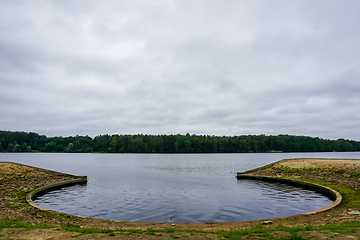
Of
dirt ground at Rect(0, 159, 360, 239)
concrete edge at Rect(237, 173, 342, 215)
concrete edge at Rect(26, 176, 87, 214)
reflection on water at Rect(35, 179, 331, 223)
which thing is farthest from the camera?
concrete edge at Rect(26, 176, 87, 214)

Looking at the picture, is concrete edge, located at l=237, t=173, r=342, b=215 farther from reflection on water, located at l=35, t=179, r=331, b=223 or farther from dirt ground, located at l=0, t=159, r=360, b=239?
reflection on water, located at l=35, t=179, r=331, b=223

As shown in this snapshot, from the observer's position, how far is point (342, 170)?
32500 mm

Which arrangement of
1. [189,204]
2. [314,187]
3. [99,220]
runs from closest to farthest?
[99,220]
[189,204]
[314,187]

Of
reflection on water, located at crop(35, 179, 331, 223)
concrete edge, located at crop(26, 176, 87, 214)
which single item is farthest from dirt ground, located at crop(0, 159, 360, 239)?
reflection on water, located at crop(35, 179, 331, 223)

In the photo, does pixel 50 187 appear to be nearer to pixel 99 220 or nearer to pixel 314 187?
pixel 99 220

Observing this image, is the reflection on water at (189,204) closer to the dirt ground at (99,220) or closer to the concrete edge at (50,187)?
the concrete edge at (50,187)

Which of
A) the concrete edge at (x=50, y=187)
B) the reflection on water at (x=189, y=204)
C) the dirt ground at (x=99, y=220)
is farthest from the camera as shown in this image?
the concrete edge at (x=50, y=187)

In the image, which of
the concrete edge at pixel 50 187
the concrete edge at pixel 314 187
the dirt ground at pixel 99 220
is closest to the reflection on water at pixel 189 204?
the concrete edge at pixel 314 187

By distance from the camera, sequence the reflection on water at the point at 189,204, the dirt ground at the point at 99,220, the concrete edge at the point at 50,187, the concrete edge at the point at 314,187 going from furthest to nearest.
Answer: the concrete edge at the point at 50,187
the reflection on water at the point at 189,204
the concrete edge at the point at 314,187
the dirt ground at the point at 99,220

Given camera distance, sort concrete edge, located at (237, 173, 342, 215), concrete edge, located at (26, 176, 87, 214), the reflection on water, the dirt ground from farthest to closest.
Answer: concrete edge, located at (26, 176, 87, 214) → the reflection on water → concrete edge, located at (237, 173, 342, 215) → the dirt ground

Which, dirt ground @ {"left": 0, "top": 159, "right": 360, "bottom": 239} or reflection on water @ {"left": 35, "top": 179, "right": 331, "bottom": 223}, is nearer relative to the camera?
dirt ground @ {"left": 0, "top": 159, "right": 360, "bottom": 239}

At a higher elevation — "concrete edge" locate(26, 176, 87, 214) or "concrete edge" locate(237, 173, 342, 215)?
"concrete edge" locate(237, 173, 342, 215)

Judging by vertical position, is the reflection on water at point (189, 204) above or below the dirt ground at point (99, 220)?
below

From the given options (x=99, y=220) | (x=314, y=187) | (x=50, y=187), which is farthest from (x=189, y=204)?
(x=50, y=187)
